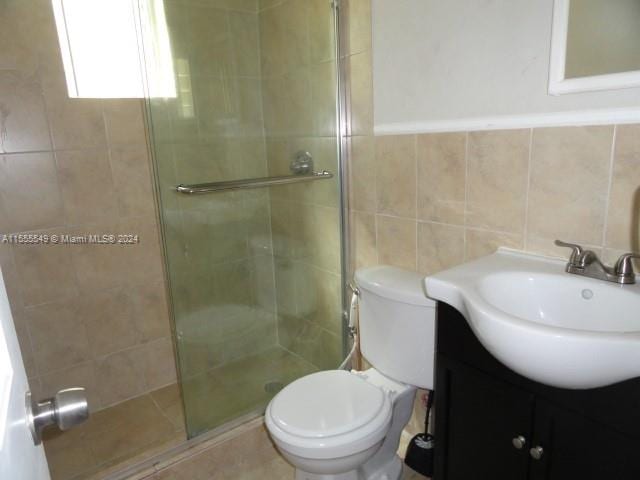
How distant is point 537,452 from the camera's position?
3.15 feet

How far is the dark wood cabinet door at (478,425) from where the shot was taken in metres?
1.00

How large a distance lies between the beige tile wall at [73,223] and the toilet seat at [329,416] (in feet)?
3.48

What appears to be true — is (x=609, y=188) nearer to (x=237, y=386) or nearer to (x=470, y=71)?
(x=470, y=71)

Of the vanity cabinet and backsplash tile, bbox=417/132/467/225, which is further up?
backsplash tile, bbox=417/132/467/225

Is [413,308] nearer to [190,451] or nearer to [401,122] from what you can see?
[401,122]

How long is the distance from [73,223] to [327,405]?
1370mm

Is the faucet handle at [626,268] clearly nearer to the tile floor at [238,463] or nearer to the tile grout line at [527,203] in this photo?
the tile grout line at [527,203]

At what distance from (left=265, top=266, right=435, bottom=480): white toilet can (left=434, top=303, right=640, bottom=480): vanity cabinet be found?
171mm

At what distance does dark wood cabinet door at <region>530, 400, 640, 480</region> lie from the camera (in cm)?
82

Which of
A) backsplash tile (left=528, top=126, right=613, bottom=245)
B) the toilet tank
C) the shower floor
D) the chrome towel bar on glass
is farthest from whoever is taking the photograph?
the shower floor

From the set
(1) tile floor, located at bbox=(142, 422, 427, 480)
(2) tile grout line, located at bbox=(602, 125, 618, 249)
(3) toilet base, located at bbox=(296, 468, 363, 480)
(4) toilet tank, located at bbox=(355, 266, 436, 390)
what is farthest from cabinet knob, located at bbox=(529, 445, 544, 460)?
(1) tile floor, located at bbox=(142, 422, 427, 480)

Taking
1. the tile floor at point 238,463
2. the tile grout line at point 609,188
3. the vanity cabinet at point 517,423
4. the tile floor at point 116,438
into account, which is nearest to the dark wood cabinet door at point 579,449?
the vanity cabinet at point 517,423

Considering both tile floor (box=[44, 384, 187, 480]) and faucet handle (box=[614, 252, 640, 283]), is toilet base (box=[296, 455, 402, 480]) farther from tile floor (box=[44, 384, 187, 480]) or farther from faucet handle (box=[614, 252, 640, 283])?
faucet handle (box=[614, 252, 640, 283])

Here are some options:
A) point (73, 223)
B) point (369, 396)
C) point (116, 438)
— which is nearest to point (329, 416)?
point (369, 396)
